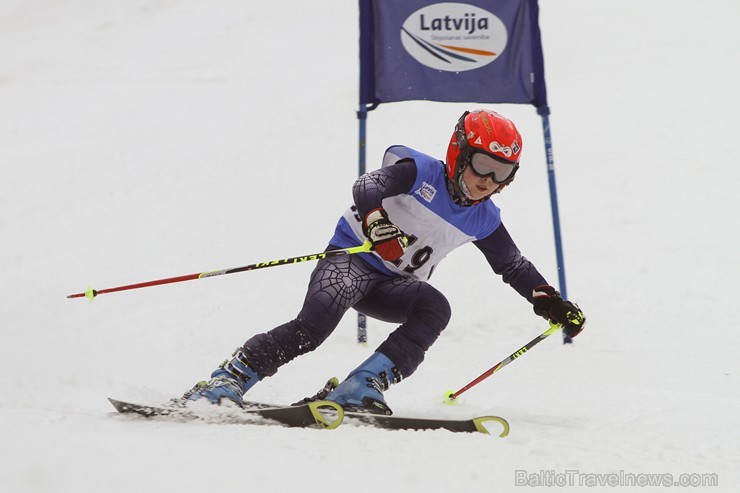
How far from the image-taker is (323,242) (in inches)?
293

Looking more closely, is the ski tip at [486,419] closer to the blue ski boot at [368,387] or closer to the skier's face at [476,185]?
the blue ski boot at [368,387]

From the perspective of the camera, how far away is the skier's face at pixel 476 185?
3.83 m

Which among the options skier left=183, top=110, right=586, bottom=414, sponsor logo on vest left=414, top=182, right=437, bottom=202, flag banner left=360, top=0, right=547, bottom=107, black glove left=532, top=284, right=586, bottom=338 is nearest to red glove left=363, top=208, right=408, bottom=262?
skier left=183, top=110, right=586, bottom=414

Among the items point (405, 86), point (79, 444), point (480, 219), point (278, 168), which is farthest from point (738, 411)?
point (278, 168)

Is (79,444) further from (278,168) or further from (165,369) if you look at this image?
(278,168)

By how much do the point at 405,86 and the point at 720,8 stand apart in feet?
31.3

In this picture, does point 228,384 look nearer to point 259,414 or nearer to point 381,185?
point 259,414

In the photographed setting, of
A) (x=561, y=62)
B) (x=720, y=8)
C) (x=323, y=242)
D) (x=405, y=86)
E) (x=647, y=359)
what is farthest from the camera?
(x=720, y=8)

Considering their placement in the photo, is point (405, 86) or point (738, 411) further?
point (405, 86)

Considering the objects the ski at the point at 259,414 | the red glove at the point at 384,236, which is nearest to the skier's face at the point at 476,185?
the red glove at the point at 384,236

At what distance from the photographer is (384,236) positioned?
3.59 m

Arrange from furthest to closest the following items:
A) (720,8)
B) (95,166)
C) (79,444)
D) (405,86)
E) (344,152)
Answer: (720,8), (344,152), (95,166), (405,86), (79,444)

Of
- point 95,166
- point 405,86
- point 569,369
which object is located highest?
point 405,86

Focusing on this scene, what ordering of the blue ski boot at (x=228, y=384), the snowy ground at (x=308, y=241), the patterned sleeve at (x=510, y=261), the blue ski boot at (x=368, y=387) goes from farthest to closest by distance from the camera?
the patterned sleeve at (x=510, y=261), the blue ski boot at (x=368, y=387), the blue ski boot at (x=228, y=384), the snowy ground at (x=308, y=241)
